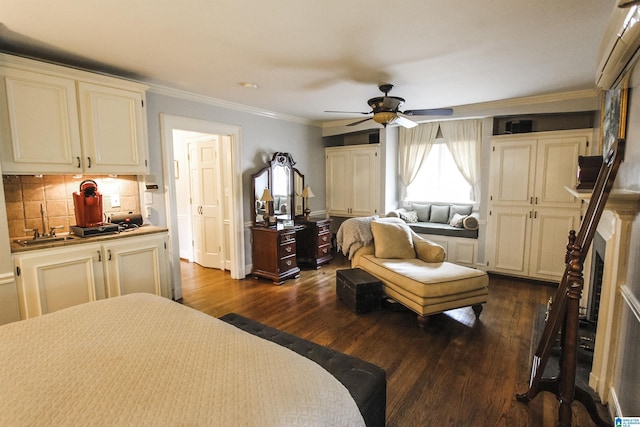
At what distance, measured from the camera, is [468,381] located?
219cm

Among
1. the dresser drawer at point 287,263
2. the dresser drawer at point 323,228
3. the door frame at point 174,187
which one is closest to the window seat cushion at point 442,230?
the dresser drawer at point 323,228

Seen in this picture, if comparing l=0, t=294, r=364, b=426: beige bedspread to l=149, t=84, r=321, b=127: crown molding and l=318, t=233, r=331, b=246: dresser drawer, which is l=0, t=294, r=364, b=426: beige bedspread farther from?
l=318, t=233, r=331, b=246: dresser drawer

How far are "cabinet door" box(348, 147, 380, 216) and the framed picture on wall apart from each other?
121 inches

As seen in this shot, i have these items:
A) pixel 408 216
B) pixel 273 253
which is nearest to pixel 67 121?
pixel 273 253

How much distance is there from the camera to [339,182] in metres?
5.90

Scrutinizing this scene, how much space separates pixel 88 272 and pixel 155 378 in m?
2.02

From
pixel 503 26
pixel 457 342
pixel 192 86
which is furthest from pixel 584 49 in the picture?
pixel 192 86

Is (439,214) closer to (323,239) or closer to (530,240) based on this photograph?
(530,240)

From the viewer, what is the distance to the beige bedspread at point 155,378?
95 cm

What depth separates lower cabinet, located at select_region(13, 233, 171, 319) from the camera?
91.4 inches

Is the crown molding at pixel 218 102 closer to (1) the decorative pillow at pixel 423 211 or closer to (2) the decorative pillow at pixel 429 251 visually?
(1) the decorative pillow at pixel 423 211

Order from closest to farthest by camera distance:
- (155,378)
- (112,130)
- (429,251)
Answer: (155,378)
(112,130)
(429,251)

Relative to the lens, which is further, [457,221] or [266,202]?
[457,221]

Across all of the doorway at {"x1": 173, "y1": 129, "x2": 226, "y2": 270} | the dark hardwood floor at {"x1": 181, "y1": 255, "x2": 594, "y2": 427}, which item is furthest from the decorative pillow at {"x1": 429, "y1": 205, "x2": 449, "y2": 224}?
the doorway at {"x1": 173, "y1": 129, "x2": 226, "y2": 270}
